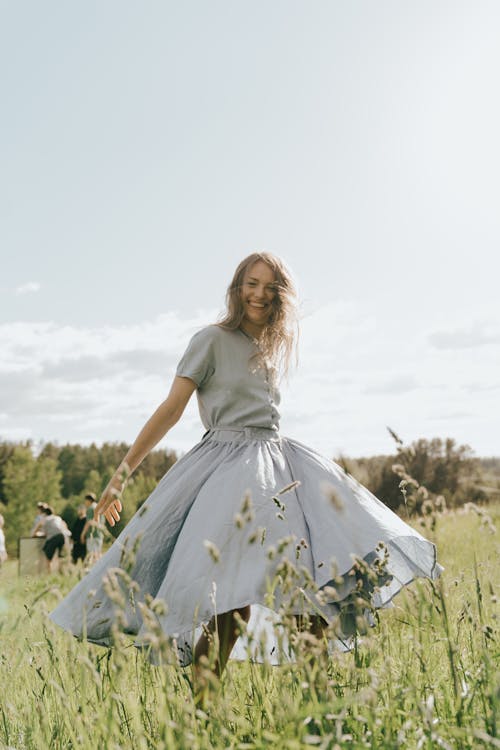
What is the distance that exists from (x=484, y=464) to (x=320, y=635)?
19.8 meters

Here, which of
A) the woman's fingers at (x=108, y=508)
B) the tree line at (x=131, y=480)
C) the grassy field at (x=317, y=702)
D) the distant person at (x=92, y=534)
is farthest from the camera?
the tree line at (x=131, y=480)

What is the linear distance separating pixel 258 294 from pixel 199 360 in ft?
1.42

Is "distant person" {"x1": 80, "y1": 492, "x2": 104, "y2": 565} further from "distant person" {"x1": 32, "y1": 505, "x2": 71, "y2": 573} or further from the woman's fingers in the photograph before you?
"distant person" {"x1": 32, "y1": 505, "x2": 71, "y2": 573}

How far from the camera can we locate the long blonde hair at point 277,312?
11.2 feet

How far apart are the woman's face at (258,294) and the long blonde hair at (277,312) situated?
19 mm

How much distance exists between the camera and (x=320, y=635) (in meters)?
2.80

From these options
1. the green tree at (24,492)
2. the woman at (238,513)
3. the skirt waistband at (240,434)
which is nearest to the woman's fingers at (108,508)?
the woman at (238,513)

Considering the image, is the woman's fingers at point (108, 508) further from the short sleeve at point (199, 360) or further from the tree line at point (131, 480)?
the tree line at point (131, 480)

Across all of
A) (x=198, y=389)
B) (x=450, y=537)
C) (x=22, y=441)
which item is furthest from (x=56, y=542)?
(x=22, y=441)

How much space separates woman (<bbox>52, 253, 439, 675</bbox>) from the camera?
261cm

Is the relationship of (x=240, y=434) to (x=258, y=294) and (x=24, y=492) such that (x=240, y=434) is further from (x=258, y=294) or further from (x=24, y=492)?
(x=24, y=492)

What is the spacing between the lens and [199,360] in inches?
127

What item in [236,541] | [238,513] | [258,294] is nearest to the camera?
[238,513]

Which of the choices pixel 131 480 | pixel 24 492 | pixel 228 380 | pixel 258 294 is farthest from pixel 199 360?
pixel 24 492
